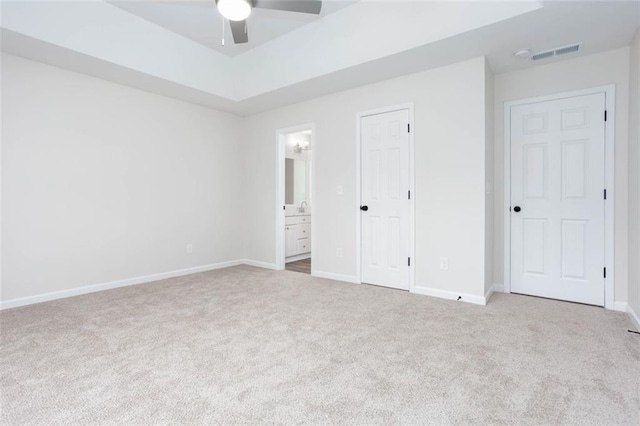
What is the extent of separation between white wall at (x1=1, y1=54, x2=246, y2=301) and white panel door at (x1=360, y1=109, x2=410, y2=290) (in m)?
2.41

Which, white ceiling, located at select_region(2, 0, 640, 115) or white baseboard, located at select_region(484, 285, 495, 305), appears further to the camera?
white baseboard, located at select_region(484, 285, 495, 305)

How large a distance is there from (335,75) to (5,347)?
373cm

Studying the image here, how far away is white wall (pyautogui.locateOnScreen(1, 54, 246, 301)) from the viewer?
325cm

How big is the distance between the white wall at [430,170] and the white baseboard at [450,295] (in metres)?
0.04

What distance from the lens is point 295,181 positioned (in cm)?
627

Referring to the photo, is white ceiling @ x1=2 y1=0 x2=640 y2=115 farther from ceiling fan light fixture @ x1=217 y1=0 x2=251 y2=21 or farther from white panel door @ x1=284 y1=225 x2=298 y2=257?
white panel door @ x1=284 y1=225 x2=298 y2=257

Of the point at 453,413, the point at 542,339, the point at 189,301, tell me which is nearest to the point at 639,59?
the point at 542,339

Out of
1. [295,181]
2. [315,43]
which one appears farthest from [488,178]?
[295,181]

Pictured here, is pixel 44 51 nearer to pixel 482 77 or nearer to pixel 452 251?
pixel 482 77

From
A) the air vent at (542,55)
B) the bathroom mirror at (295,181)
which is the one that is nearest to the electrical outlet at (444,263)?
the air vent at (542,55)

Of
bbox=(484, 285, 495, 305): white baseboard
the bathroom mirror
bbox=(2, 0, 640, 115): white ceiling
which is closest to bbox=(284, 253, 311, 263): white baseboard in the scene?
the bathroom mirror

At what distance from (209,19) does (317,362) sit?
3.60 meters

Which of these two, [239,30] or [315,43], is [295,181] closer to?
[315,43]

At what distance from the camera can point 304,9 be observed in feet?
8.40
